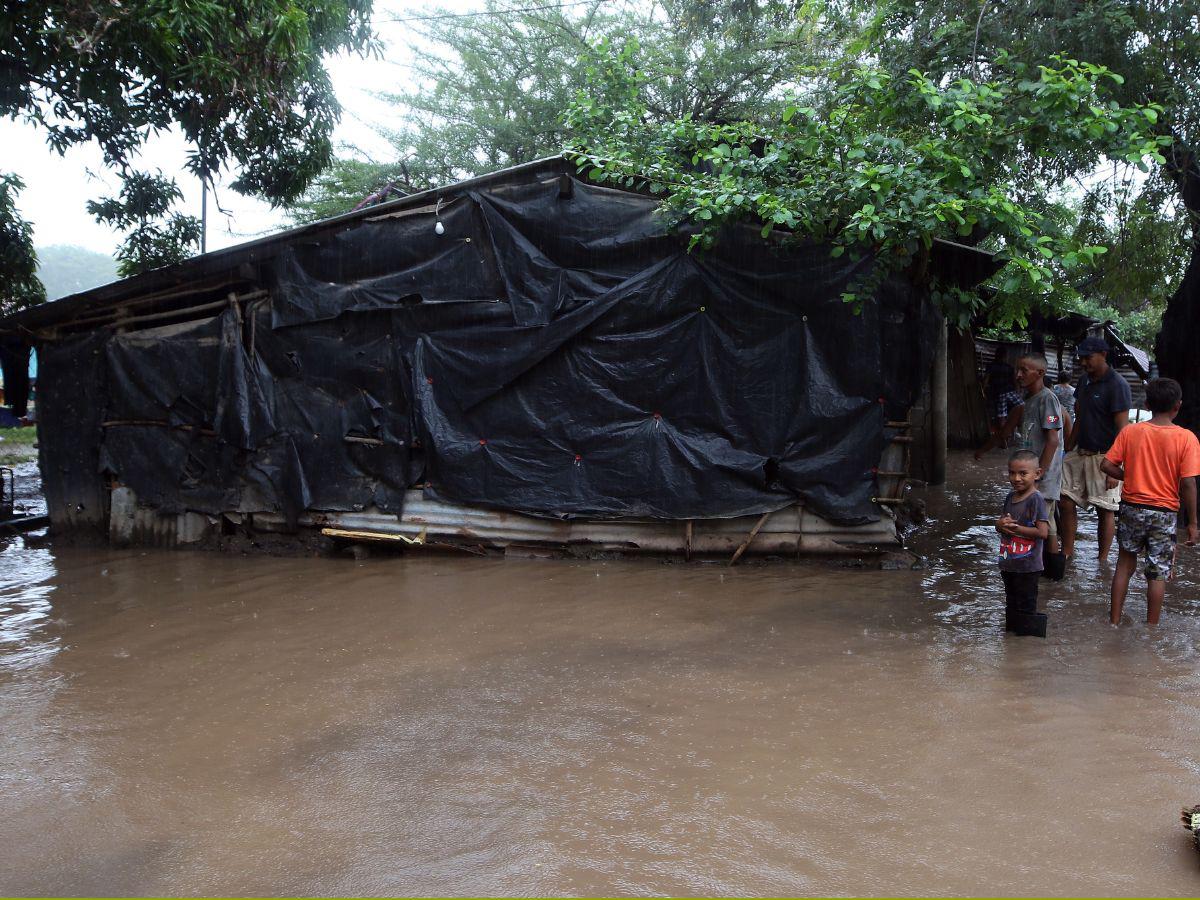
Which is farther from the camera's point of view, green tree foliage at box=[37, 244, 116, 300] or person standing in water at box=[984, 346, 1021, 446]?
green tree foliage at box=[37, 244, 116, 300]

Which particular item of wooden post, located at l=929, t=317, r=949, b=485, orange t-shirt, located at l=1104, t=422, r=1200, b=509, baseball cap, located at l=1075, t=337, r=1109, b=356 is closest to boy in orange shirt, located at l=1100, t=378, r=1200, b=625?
orange t-shirt, located at l=1104, t=422, r=1200, b=509

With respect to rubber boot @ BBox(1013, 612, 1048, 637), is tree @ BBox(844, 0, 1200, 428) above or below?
above

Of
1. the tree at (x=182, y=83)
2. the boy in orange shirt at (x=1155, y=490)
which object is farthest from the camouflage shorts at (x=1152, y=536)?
the tree at (x=182, y=83)

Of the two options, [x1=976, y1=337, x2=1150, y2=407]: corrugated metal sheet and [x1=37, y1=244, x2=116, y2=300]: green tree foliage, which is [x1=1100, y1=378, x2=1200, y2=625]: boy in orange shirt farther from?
[x1=37, y1=244, x2=116, y2=300]: green tree foliage

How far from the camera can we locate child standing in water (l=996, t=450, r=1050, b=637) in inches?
206

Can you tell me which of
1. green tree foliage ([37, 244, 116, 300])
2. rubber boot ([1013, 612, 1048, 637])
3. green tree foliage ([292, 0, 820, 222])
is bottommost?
rubber boot ([1013, 612, 1048, 637])

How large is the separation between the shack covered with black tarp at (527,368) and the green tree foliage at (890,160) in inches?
18.9

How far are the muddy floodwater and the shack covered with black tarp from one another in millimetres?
1221

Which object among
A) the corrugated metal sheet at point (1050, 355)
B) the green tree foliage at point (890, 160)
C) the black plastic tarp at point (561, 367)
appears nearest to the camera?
the green tree foliage at point (890, 160)

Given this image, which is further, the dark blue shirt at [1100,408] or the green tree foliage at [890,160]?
the dark blue shirt at [1100,408]

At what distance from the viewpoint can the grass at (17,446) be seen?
15.8 m

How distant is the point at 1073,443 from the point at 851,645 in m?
3.16

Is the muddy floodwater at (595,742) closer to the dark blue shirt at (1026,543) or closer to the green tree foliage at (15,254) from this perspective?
the dark blue shirt at (1026,543)

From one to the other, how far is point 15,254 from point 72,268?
6511cm
